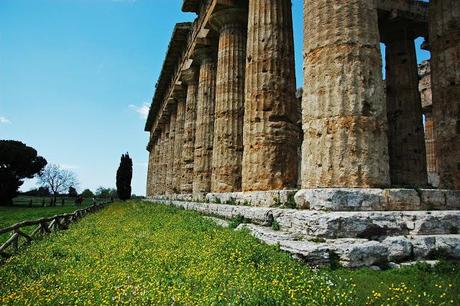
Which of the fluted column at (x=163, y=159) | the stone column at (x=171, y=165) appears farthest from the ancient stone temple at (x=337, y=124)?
the fluted column at (x=163, y=159)

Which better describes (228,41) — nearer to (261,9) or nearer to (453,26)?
(261,9)

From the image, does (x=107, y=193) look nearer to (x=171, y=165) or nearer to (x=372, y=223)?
(x=171, y=165)

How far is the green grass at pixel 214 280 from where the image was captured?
3.70 m

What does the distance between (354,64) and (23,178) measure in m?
55.5

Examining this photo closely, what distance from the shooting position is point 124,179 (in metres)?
62.0

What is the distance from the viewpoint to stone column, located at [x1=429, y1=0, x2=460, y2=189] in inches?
318

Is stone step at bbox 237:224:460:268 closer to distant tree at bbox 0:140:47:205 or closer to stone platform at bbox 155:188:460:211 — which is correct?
stone platform at bbox 155:188:460:211

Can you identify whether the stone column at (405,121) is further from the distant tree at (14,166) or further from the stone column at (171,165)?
the distant tree at (14,166)

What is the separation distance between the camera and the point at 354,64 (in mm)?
6348

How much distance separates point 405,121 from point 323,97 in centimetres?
803

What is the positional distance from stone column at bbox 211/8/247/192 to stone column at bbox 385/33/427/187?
562 cm

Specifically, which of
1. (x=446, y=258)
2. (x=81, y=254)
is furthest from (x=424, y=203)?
(x=81, y=254)

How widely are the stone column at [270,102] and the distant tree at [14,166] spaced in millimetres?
45763

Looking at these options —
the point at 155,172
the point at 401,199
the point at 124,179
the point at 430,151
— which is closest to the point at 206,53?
the point at 401,199
